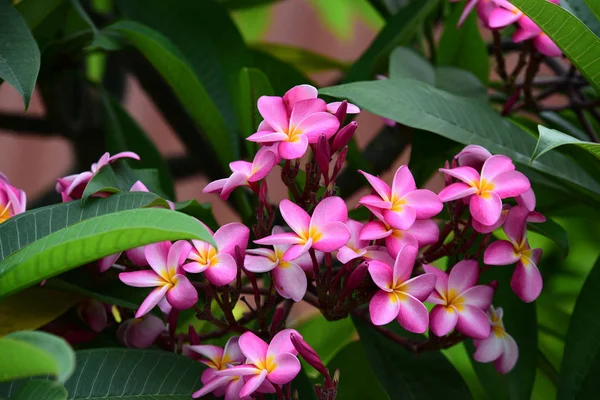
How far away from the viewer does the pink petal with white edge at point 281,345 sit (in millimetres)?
396

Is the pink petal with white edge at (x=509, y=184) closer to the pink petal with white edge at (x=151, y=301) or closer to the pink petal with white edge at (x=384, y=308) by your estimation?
the pink petal with white edge at (x=384, y=308)


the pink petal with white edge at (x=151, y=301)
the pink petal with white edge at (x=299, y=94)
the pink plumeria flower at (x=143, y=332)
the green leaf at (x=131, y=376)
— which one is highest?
the pink petal with white edge at (x=299, y=94)

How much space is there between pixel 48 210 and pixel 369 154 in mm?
504

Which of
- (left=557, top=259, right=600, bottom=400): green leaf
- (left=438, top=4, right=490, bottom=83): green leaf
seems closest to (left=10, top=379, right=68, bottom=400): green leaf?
(left=557, top=259, right=600, bottom=400): green leaf

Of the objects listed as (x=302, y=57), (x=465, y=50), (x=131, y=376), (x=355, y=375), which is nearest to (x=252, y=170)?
(x=131, y=376)

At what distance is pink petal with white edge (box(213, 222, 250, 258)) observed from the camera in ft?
1.35

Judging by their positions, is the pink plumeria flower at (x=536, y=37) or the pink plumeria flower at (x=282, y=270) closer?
the pink plumeria flower at (x=282, y=270)

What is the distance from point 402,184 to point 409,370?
190 millimetres

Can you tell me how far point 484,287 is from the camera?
45 cm

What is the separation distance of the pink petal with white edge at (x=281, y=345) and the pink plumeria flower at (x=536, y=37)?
304 mm

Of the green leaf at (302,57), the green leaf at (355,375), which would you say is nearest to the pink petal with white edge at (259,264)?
the green leaf at (355,375)

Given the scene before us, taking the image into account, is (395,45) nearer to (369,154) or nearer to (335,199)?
(369,154)

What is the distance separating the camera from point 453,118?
0.51 meters

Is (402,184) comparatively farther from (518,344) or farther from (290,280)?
(518,344)
